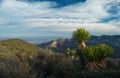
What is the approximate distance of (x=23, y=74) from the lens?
1389cm

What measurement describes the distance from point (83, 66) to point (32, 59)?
12776 mm

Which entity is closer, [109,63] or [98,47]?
[98,47]

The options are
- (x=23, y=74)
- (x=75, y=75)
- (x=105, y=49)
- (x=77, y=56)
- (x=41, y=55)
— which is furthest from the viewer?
(x=77, y=56)

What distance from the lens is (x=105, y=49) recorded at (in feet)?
104

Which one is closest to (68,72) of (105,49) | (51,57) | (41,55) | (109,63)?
(51,57)

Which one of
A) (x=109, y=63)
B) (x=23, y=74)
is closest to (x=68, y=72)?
(x=23, y=74)

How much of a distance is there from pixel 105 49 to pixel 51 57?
11.1 meters

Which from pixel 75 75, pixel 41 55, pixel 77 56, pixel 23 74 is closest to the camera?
pixel 23 74

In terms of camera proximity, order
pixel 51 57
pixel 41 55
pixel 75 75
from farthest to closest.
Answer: pixel 41 55
pixel 51 57
pixel 75 75

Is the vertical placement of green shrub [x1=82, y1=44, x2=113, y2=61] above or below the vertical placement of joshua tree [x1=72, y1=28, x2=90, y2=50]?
below

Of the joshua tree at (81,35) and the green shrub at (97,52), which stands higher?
the joshua tree at (81,35)

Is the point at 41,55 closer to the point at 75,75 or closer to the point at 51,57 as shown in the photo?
the point at 51,57

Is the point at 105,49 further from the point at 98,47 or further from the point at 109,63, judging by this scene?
the point at 109,63

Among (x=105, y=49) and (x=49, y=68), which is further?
(x=105, y=49)
